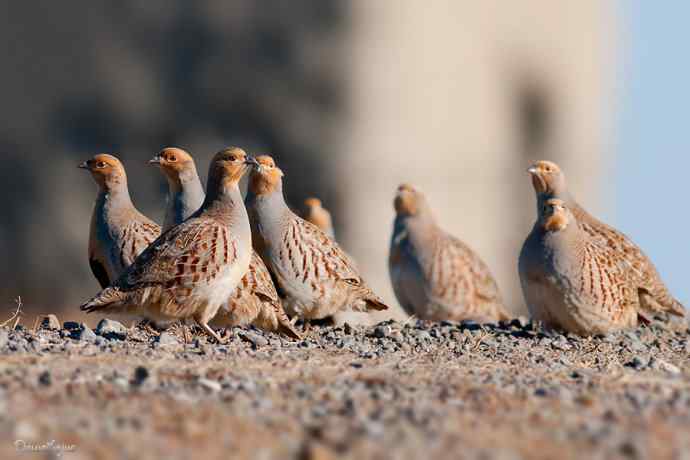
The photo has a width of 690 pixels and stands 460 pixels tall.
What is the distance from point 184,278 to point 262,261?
1.44 meters

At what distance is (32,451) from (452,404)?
1.80 meters

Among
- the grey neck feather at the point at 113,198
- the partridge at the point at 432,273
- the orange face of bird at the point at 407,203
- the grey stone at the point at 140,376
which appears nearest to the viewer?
the grey stone at the point at 140,376

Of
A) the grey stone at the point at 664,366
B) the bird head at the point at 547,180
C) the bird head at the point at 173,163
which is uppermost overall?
the bird head at the point at 547,180

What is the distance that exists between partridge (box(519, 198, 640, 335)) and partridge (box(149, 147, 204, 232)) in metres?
2.33

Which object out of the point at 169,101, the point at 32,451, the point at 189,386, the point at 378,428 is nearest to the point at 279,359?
the point at 189,386

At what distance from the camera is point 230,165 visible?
27.4 feet

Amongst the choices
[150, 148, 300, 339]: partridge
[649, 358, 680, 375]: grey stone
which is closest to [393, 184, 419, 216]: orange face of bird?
[150, 148, 300, 339]: partridge

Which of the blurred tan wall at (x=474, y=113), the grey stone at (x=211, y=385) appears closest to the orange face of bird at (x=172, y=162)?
the grey stone at (x=211, y=385)

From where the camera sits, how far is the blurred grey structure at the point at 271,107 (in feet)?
51.1

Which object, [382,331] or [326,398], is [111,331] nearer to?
[382,331]

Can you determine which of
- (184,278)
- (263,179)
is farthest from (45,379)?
(263,179)

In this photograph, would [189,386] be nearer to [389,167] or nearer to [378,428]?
[378,428]

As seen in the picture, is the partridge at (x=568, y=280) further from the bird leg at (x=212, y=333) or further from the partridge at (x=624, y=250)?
the bird leg at (x=212, y=333)

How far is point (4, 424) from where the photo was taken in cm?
458
